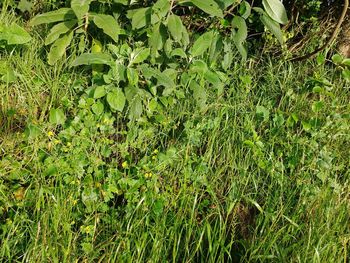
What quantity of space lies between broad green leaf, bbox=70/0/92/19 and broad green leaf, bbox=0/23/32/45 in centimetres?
37

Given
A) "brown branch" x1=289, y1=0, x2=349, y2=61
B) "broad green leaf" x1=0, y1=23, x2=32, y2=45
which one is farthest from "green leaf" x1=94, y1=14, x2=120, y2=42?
"brown branch" x1=289, y1=0, x2=349, y2=61

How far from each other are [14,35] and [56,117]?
626 millimetres

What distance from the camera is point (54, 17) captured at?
114 inches

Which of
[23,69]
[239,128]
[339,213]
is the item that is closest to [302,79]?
[239,128]

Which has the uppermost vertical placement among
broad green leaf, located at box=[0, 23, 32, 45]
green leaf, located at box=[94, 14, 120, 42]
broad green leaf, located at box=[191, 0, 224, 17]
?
broad green leaf, located at box=[191, 0, 224, 17]

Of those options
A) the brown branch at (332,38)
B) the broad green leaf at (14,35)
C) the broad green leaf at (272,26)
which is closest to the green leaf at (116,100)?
the broad green leaf at (14,35)

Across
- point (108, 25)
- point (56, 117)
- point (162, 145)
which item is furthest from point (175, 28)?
point (56, 117)

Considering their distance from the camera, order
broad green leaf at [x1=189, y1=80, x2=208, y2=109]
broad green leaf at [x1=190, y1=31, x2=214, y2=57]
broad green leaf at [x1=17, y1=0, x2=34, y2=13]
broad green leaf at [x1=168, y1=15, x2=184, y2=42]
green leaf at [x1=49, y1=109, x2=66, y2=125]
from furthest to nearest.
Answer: broad green leaf at [x1=17, y1=0, x2=34, y2=13], broad green leaf at [x1=190, y1=31, x2=214, y2=57], broad green leaf at [x1=189, y1=80, x2=208, y2=109], broad green leaf at [x1=168, y1=15, x2=184, y2=42], green leaf at [x1=49, y1=109, x2=66, y2=125]

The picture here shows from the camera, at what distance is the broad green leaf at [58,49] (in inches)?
114

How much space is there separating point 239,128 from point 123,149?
26.3 inches

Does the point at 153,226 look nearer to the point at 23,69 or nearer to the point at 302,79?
the point at 23,69

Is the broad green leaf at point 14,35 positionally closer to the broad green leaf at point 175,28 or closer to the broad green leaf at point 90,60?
the broad green leaf at point 90,60

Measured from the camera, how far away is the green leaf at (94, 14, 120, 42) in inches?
110

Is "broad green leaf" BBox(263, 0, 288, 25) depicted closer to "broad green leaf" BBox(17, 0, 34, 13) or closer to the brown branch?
the brown branch
